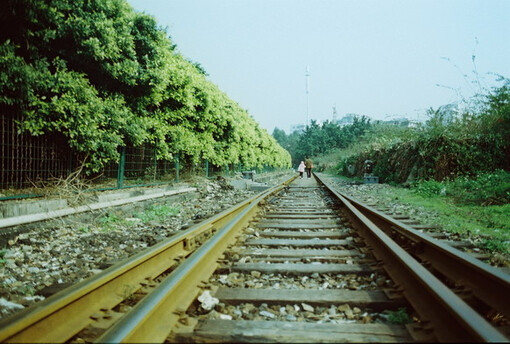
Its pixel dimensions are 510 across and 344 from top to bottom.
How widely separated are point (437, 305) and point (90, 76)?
710cm

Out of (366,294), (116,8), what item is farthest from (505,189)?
(116,8)

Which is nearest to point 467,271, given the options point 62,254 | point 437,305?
point 437,305

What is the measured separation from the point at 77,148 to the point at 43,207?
132 centimetres

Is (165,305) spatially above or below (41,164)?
below

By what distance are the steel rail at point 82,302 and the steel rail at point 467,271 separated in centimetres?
232

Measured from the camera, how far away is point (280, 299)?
86.1 inches

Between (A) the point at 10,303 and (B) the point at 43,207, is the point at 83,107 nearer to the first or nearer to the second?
(B) the point at 43,207

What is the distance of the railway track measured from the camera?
5.31 ft

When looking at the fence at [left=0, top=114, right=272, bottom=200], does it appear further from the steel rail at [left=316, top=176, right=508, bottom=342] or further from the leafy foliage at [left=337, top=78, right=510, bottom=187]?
the leafy foliage at [left=337, top=78, right=510, bottom=187]

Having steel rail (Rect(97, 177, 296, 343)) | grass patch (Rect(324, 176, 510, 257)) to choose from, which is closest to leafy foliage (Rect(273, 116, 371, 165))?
grass patch (Rect(324, 176, 510, 257))

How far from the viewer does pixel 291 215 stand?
232 inches

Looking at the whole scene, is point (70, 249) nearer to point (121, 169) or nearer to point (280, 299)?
point (280, 299)

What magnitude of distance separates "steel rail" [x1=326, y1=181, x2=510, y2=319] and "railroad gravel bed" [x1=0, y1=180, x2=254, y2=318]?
2767 mm

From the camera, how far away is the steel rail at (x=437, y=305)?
140cm
